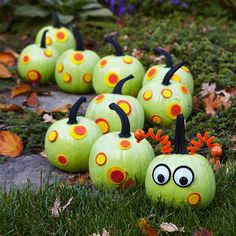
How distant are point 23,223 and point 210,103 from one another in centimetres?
221

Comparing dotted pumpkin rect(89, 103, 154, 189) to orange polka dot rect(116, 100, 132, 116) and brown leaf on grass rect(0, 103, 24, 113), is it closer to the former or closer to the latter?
orange polka dot rect(116, 100, 132, 116)

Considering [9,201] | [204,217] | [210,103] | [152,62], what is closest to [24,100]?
[152,62]

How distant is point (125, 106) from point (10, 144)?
0.85 m

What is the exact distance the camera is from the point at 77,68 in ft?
17.5

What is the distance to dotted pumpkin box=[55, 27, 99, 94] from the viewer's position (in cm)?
534

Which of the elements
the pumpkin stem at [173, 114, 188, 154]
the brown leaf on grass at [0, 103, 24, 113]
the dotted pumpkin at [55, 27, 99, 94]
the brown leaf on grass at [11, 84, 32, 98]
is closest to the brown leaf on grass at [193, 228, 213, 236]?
the pumpkin stem at [173, 114, 188, 154]

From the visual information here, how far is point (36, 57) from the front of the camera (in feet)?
18.5

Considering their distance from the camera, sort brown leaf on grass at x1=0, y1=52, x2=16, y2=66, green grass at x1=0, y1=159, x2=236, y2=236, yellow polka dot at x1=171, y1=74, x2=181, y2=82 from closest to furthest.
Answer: green grass at x1=0, y1=159, x2=236, y2=236
yellow polka dot at x1=171, y1=74, x2=181, y2=82
brown leaf on grass at x1=0, y1=52, x2=16, y2=66

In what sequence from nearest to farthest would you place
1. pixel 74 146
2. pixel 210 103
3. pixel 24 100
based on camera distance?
pixel 74 146, pixel 210 103, pixel 24 100

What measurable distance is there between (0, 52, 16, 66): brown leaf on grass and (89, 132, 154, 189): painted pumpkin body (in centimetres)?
336

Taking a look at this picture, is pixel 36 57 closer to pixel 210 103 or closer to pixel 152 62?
pixel 152 62

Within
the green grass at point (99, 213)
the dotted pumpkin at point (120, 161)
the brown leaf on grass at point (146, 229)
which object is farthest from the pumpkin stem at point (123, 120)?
the brown leaf on grass at point (146, 229)

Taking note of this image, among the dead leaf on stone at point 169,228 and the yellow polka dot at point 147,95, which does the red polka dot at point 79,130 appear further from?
the dead leaf on stone at point 169,228

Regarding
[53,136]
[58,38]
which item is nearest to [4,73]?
[58,38]
